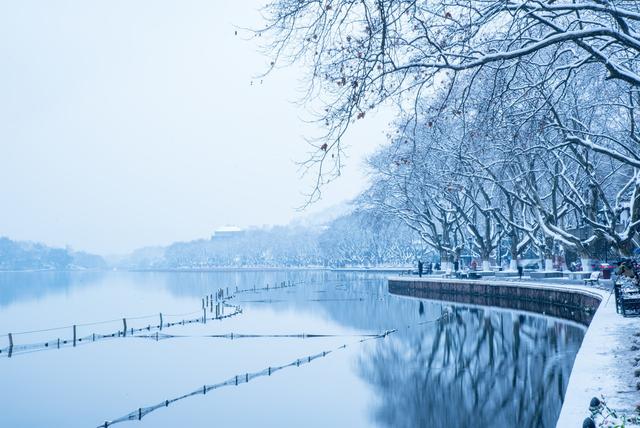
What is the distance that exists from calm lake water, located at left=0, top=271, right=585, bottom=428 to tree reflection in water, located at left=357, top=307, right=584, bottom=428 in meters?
0.04

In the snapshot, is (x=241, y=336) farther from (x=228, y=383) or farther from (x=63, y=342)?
(x=228, y=383)

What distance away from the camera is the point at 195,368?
22.0m

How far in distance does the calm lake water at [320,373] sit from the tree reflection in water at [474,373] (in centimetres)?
4

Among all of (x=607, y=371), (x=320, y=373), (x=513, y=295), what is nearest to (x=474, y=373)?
(x=320, y=373)

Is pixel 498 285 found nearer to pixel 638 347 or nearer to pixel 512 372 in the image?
pixel 512 372

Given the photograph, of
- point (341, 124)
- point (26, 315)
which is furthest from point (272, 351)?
point (26, 315)

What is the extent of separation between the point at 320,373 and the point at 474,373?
466cm

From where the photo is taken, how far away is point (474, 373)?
668 inches

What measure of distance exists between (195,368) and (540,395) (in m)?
12.2

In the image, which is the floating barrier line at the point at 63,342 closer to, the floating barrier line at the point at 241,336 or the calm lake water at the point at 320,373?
the calm lake water at the point at 320,373

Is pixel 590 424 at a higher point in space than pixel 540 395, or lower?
higher

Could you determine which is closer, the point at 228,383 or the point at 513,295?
the point at 228,383

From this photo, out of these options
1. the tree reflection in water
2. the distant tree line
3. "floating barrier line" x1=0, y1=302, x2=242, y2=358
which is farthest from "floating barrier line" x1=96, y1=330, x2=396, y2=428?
the distant tree line

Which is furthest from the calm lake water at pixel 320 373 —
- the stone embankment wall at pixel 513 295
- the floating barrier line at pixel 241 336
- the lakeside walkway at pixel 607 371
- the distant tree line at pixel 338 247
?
the distant tree line at pixel 338 247
